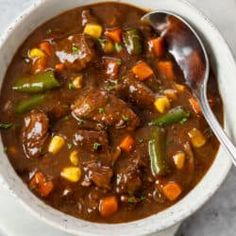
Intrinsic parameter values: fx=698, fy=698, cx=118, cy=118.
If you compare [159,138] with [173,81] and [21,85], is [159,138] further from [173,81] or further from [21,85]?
[21,85]

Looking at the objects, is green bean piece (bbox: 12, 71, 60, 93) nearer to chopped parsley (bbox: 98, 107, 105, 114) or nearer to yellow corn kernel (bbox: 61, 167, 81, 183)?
chopped parsley (bbox: 98, 107, 105, 114)

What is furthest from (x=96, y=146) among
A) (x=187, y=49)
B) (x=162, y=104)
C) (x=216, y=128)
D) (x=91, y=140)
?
(x=187, y=49)

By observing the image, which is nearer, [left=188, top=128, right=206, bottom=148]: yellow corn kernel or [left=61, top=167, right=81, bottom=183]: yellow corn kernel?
[left=61, top=167, right=81, bottom=183]: yellow corn kernel

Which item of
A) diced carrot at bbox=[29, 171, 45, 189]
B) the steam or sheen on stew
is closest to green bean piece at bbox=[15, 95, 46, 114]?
the steam or sheen on stew

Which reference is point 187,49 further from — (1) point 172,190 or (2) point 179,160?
(1) point 172,190

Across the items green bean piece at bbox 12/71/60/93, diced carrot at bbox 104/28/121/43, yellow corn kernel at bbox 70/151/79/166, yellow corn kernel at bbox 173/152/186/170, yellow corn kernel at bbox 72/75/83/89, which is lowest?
yellow corn kernel at bbox 173/152/186/170

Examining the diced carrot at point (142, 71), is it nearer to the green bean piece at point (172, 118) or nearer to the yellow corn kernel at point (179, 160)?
the green bean piece at point (172, 118)
